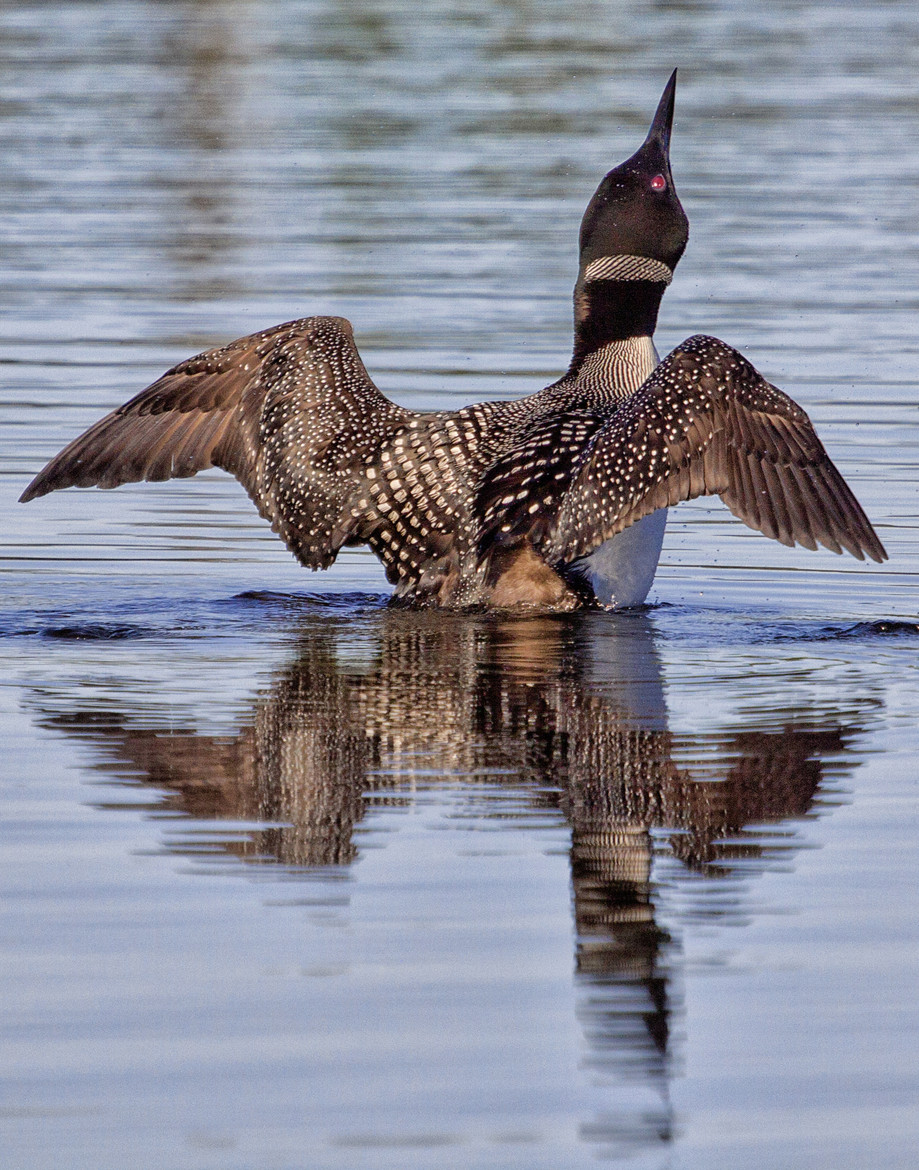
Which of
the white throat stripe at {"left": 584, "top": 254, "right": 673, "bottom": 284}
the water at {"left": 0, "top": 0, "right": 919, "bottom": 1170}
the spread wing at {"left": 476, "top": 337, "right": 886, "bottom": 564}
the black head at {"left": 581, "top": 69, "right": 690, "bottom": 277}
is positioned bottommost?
the water at {"left": 0, "top": 0, "right": 919, "bottom": 1170}

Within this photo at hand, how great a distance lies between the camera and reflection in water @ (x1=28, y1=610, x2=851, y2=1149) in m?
3.93

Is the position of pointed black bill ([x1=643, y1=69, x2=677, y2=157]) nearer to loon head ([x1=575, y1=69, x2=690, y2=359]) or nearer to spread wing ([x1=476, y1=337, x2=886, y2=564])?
loon head ([x1=575, y1=69, x2=690, y2=359])

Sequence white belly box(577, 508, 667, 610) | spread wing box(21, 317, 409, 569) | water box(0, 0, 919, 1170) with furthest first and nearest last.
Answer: spread wing box(21, 317, 409, 569), white belly box(577, 508, 667, 610), water box(0, 0, 919, 1170)

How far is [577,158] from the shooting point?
17.8 m

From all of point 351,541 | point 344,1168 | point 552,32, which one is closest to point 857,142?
point 552,32

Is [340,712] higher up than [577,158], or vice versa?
[577,158]

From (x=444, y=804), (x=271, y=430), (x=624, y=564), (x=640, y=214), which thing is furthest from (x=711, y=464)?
(x=444, y=804)

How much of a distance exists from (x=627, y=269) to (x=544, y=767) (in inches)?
119

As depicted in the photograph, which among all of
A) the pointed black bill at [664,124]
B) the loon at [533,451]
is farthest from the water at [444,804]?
the pointed black bill at [664,124]

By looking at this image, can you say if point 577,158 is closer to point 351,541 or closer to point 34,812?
point 351,541

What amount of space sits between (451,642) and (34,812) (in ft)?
7.02

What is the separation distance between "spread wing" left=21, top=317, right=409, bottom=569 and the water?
284 mm

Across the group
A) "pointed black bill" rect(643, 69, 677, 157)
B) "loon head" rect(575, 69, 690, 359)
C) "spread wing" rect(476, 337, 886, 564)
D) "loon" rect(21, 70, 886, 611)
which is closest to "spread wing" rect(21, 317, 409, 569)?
"loon" rect(21, 70, 886, 611)

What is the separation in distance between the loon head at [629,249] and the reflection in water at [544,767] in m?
1.46
